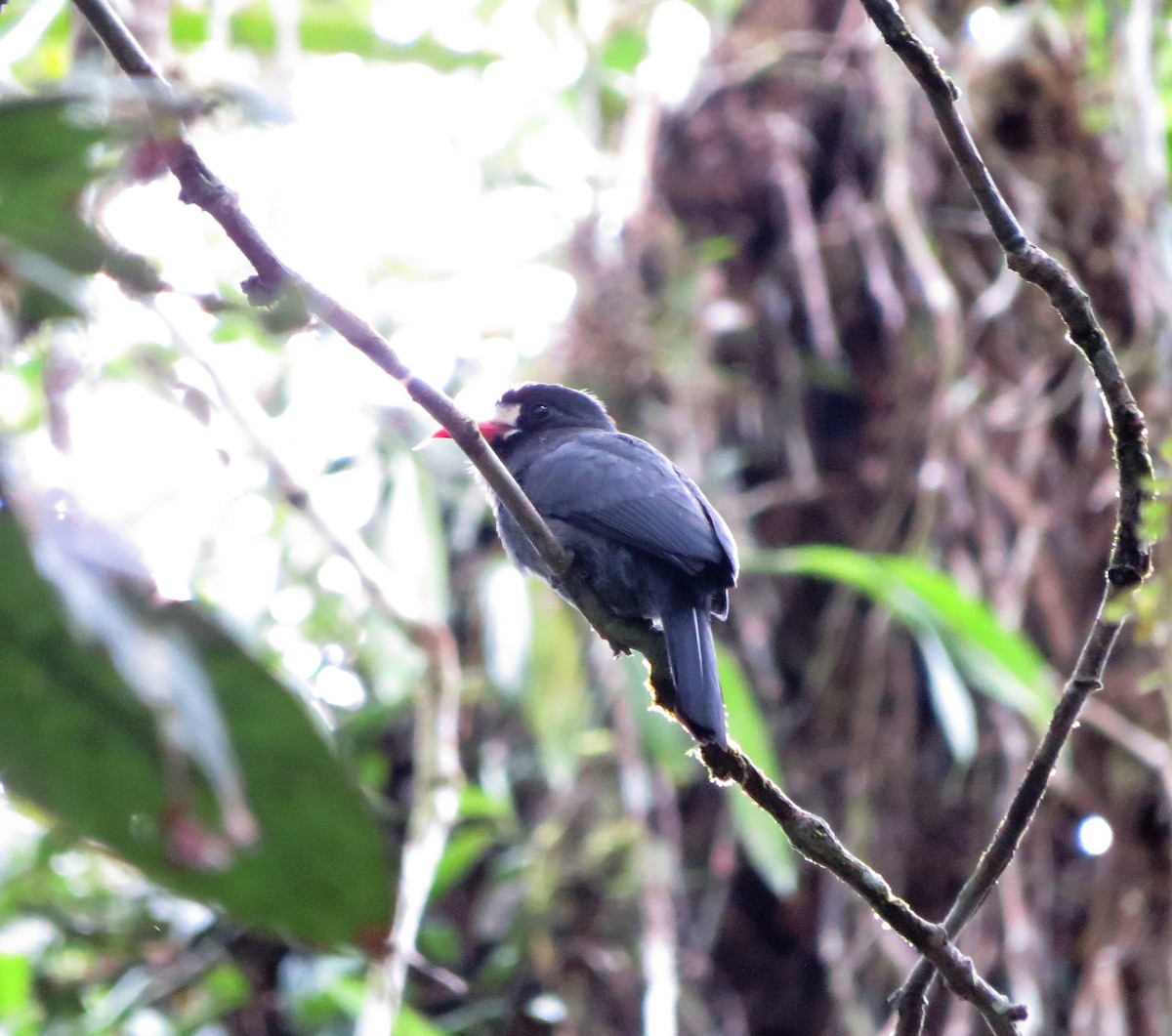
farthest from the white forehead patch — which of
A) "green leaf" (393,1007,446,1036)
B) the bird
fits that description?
"green leaf" (393,1007,446,1036)

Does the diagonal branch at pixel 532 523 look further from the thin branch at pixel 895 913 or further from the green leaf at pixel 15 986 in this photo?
the green leaf at pixel 15 986

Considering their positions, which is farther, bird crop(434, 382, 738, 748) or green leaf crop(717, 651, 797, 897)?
green leaf crop(717, 651, 797, 897)

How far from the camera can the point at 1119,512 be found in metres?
1.80

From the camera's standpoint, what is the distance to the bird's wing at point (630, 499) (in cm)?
303

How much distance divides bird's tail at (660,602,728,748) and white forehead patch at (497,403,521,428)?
1089 mm

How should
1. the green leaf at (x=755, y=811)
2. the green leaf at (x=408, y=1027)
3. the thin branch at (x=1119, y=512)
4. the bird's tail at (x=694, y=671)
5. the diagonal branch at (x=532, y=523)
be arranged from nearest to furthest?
the diagonal branch at (x=532, y=523) < the thin branch at (x=1119, y=512) < the bird's tail at (x=694, y=671) < the green leaf at (x=408, y=1027) < the green leaf at (x=755, y=811)

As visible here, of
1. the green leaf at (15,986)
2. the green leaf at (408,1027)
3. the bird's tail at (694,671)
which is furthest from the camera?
the green leaf at (15,986)

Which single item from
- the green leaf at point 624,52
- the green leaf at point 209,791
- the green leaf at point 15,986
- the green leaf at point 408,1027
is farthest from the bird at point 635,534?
the green leaf at point 624,52

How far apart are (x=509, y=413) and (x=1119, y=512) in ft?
7.91

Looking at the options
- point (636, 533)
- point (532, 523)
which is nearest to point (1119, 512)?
point (532, 523)

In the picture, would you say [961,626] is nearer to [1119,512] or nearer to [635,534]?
[635,534]

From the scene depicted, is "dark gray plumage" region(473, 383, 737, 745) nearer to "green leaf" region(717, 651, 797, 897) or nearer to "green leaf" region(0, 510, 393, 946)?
"green leaf" region(717, 651, 797, 897)

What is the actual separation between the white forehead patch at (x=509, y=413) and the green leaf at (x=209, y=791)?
3.22 m

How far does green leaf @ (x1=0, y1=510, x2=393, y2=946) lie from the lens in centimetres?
67
